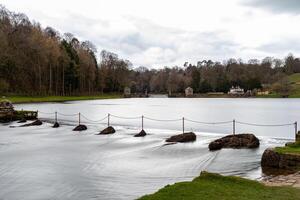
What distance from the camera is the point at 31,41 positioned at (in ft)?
315

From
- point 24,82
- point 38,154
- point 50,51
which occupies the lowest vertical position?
point 38,154

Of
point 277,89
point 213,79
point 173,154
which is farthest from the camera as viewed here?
point 213,79

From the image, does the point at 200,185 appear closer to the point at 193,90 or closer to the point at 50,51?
the point at 50,51

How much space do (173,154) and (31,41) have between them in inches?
3222

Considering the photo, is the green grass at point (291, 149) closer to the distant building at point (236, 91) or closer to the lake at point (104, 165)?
the lake at point (104, 165)

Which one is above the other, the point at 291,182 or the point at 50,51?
the point at 50,51

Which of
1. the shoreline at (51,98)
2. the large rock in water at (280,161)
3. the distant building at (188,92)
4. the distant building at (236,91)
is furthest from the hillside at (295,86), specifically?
the large rock in water at (280,161)

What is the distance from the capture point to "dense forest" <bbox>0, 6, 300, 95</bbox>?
9438cm

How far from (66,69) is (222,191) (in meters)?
120

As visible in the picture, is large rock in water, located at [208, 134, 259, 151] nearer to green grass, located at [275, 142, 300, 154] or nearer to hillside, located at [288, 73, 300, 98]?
green grass, located at [275, 142, 300, 154]

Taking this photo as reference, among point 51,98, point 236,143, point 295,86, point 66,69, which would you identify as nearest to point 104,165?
point 236,143

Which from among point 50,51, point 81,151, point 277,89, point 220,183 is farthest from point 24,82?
point 277,89

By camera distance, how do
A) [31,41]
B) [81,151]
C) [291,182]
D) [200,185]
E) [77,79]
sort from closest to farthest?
1. [200,185]
2. [291,182]
3. [81,151]
4. [31,41]
5. [77,79]

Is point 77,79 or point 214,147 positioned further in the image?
point 77,79
